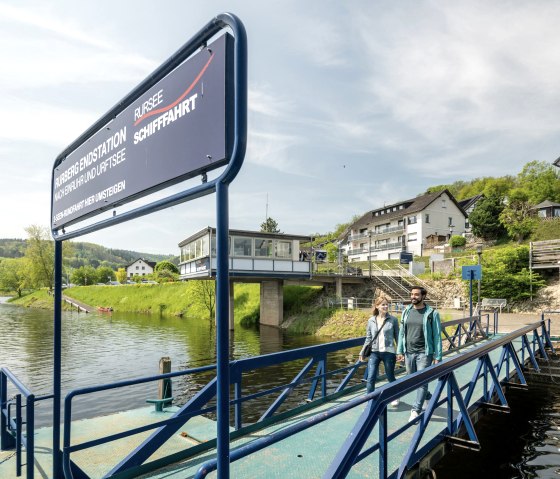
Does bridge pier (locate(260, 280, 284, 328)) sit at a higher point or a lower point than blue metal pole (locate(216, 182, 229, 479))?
lower

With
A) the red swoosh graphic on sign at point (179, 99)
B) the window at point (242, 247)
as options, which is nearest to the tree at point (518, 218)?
the window at point (242, 247)

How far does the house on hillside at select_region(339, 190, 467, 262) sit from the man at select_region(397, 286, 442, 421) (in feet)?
170

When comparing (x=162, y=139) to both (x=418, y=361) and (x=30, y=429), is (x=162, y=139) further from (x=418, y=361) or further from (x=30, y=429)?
(x=418, y=361)

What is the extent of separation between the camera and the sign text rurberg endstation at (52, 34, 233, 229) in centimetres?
236

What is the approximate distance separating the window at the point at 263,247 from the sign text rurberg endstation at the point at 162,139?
2684cm

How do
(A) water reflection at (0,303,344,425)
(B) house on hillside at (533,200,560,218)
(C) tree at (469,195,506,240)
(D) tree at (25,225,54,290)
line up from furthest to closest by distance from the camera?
(D) tree at (25,225,54,290) → (B) house on hillside at (533,200,560,218) → (C) tree at (469,195,506,240) → (A) water reflection at (0,303,344,425)

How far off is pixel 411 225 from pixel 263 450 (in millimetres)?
57970

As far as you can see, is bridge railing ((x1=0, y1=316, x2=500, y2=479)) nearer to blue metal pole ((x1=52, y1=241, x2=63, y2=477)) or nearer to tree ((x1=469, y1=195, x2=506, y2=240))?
blue metal pole ((x1=52, y1=241, x2=63, y2=477))

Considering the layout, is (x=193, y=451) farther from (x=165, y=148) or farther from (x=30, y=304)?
(x=30, y=304)

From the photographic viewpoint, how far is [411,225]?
195 ft

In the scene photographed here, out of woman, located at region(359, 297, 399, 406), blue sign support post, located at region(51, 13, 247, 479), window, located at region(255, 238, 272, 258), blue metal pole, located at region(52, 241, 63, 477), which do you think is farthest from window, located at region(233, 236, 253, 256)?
blue sign support post, located at region(51, 13, 247, 479)

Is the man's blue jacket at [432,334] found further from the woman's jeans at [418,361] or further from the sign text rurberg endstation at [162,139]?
the sign text rurberg endstation at [162,139]

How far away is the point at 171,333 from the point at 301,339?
10.3 meters

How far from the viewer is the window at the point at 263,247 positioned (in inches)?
1213
